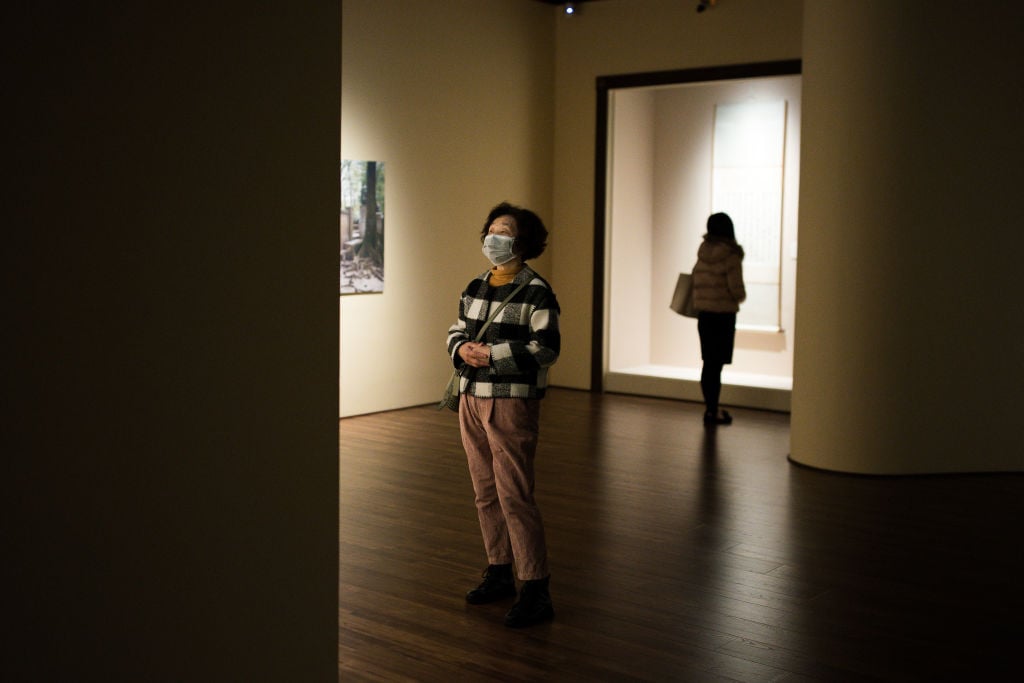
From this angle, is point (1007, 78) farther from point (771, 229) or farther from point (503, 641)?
point (503, 641)

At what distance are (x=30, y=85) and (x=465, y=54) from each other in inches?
381

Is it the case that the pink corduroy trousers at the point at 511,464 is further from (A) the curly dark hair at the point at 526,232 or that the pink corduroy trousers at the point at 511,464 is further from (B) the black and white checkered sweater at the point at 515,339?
(A) the curly dark hair at the point at 526,232

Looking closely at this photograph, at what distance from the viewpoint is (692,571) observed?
5797 mm

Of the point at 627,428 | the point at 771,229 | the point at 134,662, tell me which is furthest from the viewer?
the point at 771,229

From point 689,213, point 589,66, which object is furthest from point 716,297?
point 589,66

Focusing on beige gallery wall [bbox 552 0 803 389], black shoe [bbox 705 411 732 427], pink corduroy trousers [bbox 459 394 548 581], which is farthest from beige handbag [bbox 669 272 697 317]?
pink corduroy trousers [bbox 459 394 548 581]

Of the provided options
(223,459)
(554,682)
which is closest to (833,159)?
(554,682)

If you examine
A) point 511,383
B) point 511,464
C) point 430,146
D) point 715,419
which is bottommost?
point 715,419

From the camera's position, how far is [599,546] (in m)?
6.21

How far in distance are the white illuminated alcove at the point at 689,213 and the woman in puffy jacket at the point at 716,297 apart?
1.27 meters

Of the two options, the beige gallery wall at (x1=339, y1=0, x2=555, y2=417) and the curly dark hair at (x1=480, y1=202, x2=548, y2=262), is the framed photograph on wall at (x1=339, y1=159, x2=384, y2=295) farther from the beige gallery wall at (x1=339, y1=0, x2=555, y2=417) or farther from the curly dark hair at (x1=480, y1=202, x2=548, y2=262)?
the curly dark hair at (x1=480, y1=202, x2=548, y2=262)

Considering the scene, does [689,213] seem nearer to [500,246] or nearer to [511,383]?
[500,246]

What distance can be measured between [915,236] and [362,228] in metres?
4.94

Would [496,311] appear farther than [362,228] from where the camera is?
No
